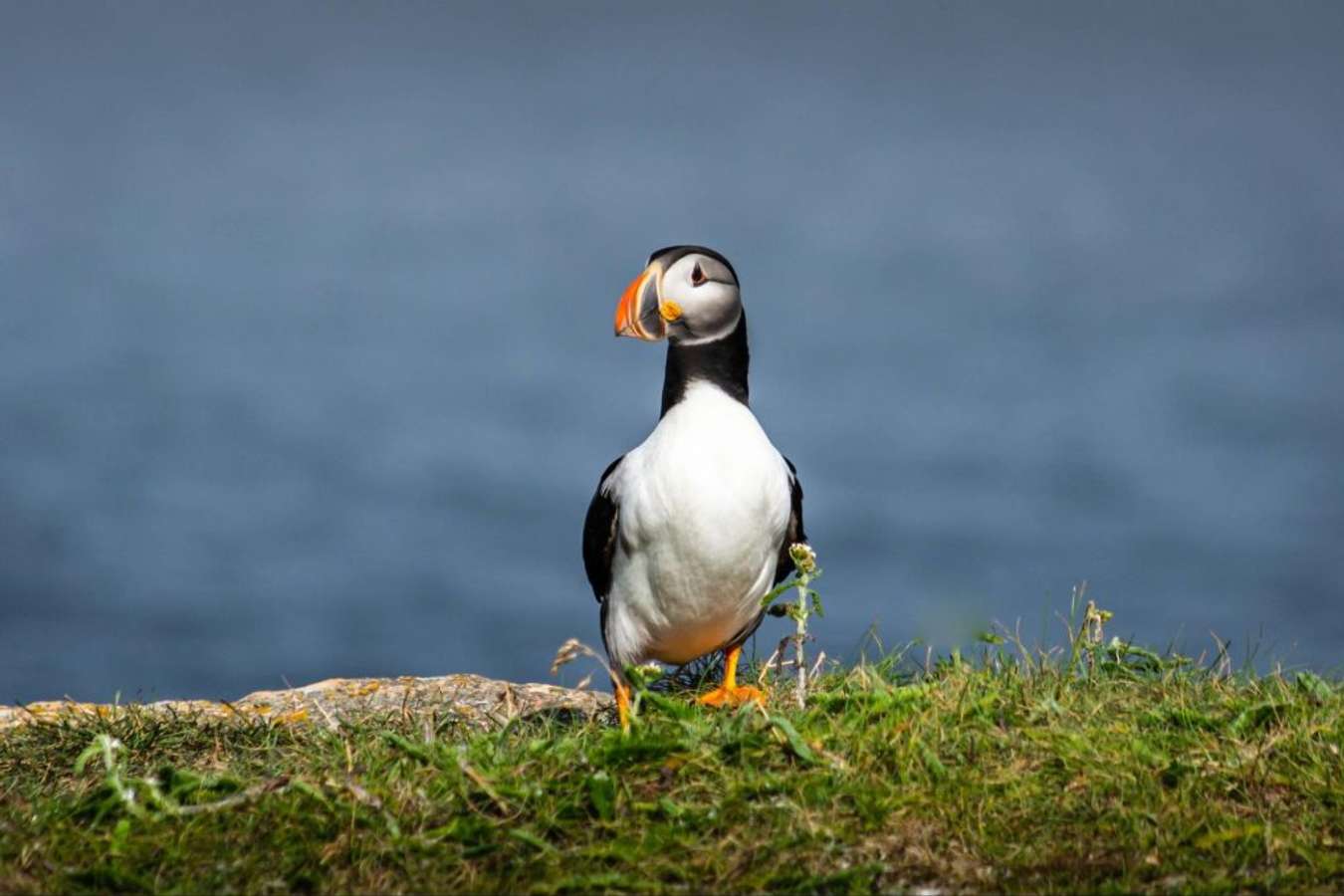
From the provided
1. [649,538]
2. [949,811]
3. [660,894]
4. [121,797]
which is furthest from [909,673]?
[121,797]

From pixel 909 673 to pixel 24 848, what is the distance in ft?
13.2

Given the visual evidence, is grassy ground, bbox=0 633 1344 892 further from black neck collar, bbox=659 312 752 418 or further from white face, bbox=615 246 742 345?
white face, bbox=615 246 742 345

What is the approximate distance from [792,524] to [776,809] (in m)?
2.91

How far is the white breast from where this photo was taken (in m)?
7.29

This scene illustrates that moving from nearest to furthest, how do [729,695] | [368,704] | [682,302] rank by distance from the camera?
1. [682,302]
2. [729,695]
3. [368,704]

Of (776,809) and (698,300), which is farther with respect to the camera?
(698,300)

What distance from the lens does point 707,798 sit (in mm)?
5195

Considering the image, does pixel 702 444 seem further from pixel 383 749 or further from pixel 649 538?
Result: pixel 383 749

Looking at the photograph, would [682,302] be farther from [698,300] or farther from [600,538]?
[600,538]

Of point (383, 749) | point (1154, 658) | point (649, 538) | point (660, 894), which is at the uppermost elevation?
point (649, 538)

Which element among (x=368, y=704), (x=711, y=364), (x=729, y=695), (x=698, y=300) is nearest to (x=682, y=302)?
(x=698, y=300)

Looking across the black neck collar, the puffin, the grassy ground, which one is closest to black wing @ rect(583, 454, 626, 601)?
the puffin

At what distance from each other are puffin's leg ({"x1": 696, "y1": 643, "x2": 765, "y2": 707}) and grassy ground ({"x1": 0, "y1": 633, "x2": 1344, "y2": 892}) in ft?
5.29

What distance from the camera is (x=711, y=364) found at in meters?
7.55
